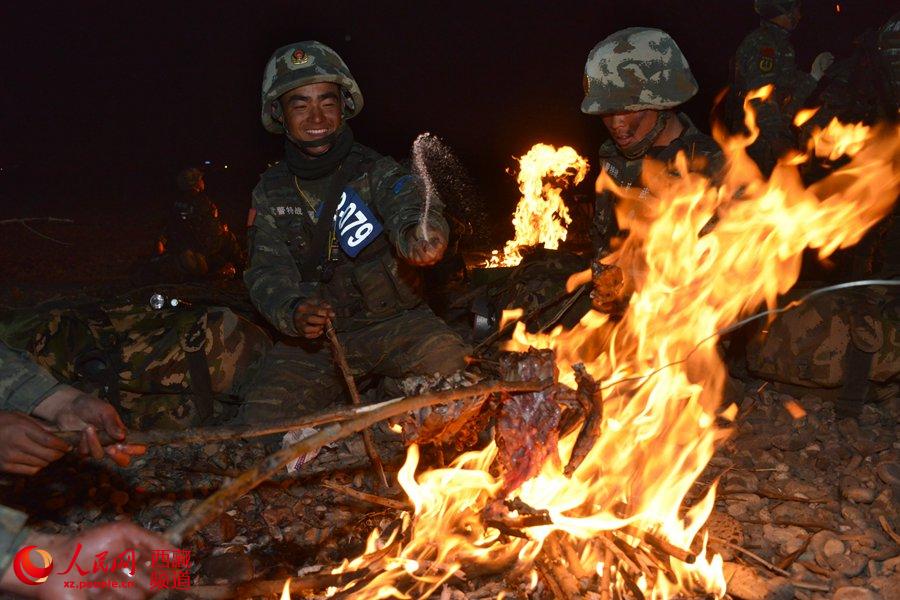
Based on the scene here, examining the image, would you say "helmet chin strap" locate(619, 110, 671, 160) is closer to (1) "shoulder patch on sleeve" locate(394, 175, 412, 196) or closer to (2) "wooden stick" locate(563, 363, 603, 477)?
(1) "shoulder patch on sleeve" locate(394, 175, 412, 196)

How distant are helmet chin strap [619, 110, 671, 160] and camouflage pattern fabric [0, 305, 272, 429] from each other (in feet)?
12.6

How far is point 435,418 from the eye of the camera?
3.43m

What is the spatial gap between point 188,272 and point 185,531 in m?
8.74

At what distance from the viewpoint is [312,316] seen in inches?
177

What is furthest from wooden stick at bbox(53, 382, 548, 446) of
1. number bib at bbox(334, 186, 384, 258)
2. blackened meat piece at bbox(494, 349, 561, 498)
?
number bib at bbox(334, 186, 384, 258)

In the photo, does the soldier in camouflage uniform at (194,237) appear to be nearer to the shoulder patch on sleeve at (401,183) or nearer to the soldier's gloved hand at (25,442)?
the shoulder patch on sleeve at (401,183)

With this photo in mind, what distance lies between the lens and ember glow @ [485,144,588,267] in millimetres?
10523

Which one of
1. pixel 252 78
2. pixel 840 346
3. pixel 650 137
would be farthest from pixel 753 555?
pixel 252 78

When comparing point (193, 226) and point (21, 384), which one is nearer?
point (21, 384)

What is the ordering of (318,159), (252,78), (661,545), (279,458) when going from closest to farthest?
(279,458), (661,545), (318,159), (252,78)

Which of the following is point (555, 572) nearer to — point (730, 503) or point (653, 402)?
point (653, 402)

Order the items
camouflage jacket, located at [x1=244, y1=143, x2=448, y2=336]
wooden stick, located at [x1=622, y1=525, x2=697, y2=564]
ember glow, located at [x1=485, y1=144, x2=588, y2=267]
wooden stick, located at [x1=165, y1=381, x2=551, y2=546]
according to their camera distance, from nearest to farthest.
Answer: wooden stick, located at [x1=165, y1=381, x2=551, y2=546] < wooden stick, located at [x1=622, y1=525, x2=697, y2=564] < camouflage jacket, located at [x1=244, y1=143, x2=448, y2=336] < ember glow, located at [x1=485, y1=144, x2=588, y2=267]

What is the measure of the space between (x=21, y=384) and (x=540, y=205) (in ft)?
27.3

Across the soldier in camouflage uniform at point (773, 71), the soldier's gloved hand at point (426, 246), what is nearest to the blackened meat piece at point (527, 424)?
the soldier's gloved hand at point (426, 246)
